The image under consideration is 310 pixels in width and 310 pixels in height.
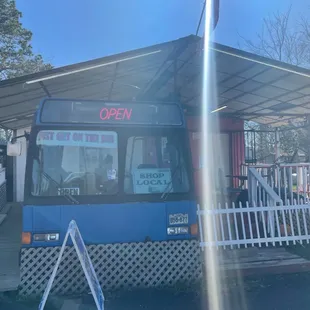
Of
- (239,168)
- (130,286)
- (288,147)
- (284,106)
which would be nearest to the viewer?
(130,286)

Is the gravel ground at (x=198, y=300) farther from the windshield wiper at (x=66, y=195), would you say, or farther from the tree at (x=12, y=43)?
the tree at (x=12, y=43)

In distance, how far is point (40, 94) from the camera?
8.67 meters

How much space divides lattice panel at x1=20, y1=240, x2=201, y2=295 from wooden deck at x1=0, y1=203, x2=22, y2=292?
93 cm

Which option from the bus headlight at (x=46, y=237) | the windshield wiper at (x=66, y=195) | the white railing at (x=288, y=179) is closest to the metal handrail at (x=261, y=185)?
the white railing at (x=288, y=179)

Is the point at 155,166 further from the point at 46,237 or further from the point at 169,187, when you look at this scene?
the point at 46,237

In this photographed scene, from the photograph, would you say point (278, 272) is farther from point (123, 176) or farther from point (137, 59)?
point (137, 59)

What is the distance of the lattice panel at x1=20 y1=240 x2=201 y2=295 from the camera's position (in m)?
4.46

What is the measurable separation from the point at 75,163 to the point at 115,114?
872 mm

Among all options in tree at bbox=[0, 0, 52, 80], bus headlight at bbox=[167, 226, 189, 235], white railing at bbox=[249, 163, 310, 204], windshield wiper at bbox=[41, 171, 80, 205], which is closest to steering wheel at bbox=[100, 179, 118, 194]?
windshield wiper at bbox=[41, 171, 80, 205]

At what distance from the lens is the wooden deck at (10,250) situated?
17.7 ft

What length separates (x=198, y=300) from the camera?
4.76m

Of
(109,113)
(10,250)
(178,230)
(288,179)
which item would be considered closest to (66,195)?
(109,113)

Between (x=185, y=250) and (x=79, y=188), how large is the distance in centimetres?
170

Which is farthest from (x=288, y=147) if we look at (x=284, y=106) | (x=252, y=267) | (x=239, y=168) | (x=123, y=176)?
(x=123, y=176)
